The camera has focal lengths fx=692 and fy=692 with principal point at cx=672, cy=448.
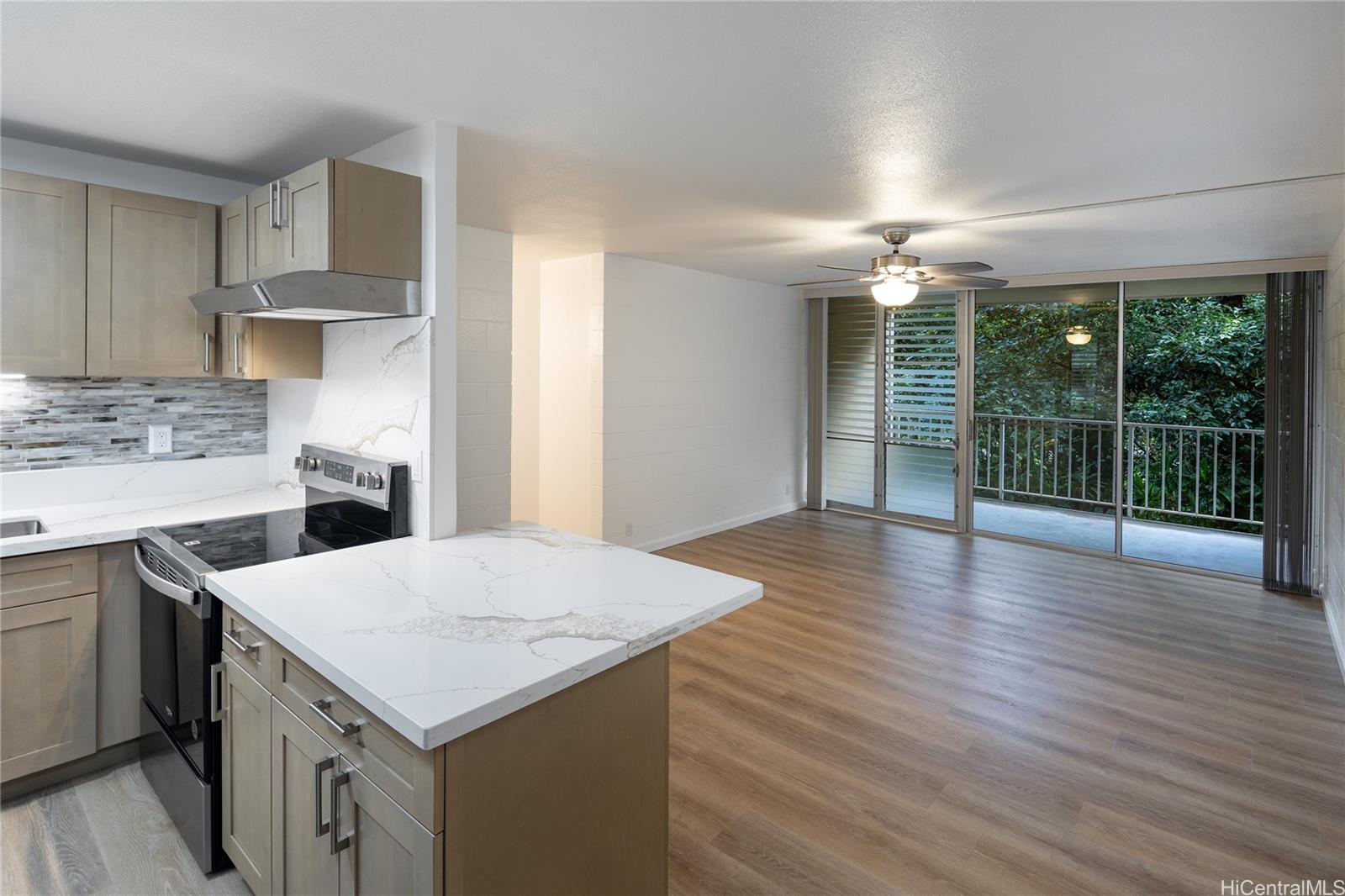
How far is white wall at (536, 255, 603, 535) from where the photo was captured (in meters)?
5.12

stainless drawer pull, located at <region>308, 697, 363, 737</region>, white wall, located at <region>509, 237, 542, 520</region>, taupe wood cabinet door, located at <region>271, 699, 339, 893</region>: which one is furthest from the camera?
white wall, located at <region>509, 237, 542, 520</region>

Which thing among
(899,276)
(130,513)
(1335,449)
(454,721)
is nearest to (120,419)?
(130,513)

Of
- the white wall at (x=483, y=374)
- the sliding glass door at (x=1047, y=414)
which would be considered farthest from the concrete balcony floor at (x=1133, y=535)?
the white wall at (x=483, y=374)

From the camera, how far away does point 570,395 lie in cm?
529

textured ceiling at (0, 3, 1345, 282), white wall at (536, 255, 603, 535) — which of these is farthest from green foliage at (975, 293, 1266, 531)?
white wall at (536, 255, 603, 535)

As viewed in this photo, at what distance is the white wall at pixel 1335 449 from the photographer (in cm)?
363

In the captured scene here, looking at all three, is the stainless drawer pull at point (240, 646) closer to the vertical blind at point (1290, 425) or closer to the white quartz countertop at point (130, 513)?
the white quartz countertop at point (130, 513)

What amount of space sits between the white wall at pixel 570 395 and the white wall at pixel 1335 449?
Answer: 430 cm

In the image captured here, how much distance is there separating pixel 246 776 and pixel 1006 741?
8.76ft

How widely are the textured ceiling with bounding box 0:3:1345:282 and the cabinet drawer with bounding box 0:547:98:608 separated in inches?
58.3

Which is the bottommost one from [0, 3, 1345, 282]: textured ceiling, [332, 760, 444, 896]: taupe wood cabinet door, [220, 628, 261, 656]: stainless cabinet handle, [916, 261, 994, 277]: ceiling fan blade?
[332, 760, 444, 896]: taupe wood cabinet door

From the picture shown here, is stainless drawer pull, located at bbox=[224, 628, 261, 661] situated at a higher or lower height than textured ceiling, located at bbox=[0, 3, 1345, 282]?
lower

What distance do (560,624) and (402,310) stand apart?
1.33 m

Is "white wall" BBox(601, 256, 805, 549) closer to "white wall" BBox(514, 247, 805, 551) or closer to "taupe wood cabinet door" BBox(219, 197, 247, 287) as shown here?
"white wall" BBox(514, 247, 805, 551)
